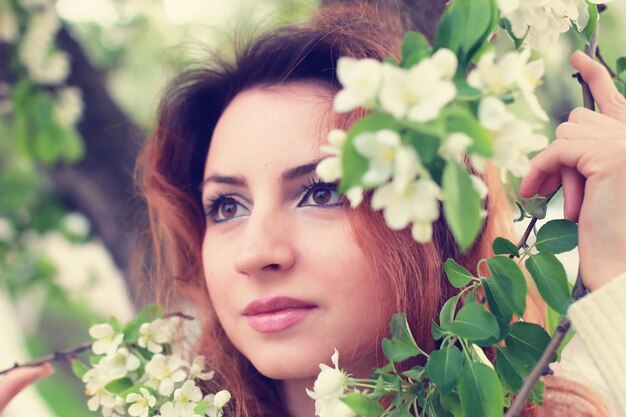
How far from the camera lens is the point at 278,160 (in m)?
1.21

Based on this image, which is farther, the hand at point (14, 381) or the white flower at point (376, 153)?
the hand at point (14, 381)

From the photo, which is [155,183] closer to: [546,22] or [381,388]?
[381,388]

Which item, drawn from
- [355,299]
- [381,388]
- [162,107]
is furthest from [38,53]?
[381,388]

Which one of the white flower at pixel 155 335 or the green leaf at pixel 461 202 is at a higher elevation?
the green leaf at pixel 461 202

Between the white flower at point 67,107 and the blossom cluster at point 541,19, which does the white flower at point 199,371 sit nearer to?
the blossom cluster at point 541,19

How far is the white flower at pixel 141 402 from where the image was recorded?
1.24 metres

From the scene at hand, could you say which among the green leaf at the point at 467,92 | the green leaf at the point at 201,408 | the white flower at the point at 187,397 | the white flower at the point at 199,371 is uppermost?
the green leaf at the point at 467,92

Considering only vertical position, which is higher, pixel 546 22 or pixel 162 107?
pixel 546 22

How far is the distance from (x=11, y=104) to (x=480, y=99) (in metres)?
1.86

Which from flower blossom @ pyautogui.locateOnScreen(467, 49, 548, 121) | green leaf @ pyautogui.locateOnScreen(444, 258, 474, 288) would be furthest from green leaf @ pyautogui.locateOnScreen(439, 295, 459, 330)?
flower blossom @ pyautogui.locateOnScreen(467, 49, 548, 121)

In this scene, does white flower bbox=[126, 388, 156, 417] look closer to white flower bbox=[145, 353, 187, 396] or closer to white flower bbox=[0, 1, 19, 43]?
white flower bbox=[145, 353, 187, 396]

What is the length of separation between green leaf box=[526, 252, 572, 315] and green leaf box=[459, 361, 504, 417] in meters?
0.12

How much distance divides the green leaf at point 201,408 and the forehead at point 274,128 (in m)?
0.39

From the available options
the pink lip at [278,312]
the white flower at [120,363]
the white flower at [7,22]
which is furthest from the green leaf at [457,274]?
the white flower at [7,22]
